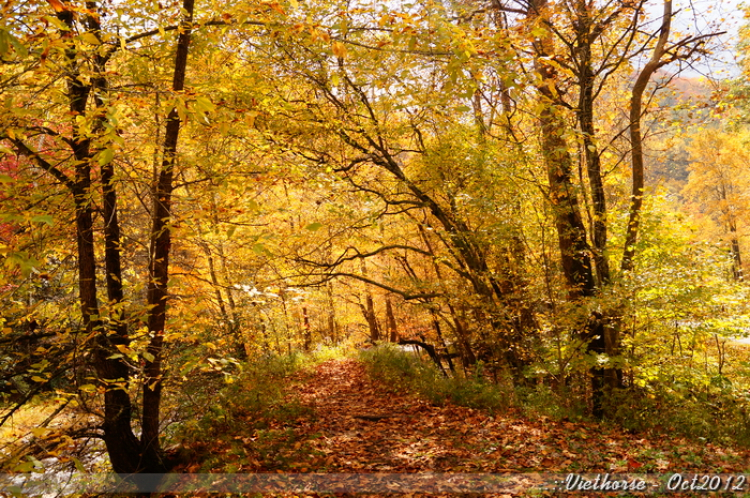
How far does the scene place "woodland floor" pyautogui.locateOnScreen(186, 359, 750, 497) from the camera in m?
4.41

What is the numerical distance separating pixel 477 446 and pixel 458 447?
9.0 inches

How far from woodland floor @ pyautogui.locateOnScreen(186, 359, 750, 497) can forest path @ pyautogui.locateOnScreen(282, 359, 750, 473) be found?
0.03 feet

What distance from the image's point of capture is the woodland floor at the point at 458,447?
14.5ft

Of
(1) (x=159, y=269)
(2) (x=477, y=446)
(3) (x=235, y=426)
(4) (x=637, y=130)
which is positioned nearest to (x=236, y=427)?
(3) (x=235, y=426)

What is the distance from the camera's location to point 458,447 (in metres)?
5.16

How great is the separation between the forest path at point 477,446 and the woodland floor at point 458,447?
1 cm

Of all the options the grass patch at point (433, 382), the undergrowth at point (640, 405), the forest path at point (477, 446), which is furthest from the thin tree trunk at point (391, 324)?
the forest path at point (477, 446)

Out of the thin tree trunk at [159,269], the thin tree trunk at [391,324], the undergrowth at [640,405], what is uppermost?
the thin tree trunk at [159,269]

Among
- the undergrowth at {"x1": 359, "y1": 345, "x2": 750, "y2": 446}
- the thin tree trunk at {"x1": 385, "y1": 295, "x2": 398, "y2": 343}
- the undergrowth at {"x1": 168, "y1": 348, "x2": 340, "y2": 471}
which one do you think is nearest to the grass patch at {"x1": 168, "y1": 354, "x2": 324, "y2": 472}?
the undergrowth at {"x1": 168, "y1": 348, "x2": 340, "y2": 471}

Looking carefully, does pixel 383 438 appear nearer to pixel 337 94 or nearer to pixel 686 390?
pixel 686 390

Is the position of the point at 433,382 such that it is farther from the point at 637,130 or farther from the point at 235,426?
the point at 637,130

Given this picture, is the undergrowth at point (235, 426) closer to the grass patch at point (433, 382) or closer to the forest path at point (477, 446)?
the forest path at point (477, 446)

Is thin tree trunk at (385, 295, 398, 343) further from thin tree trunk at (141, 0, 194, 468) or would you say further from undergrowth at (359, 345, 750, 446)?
thin tree trunk at (141, 0, 194, 468)

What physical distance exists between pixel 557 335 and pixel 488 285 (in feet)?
5.46
